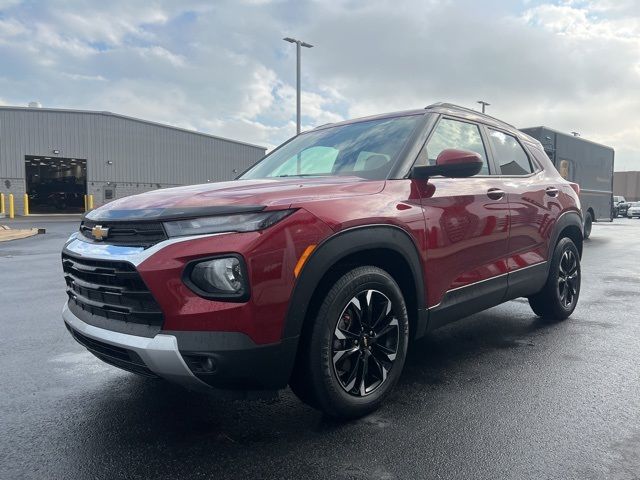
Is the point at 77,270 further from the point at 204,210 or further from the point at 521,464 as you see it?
the point at 521,464

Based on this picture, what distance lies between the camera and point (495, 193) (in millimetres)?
3760

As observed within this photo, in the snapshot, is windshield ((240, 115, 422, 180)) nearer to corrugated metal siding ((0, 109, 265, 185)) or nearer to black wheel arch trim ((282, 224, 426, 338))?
black wheel arch trim ((282, 224, 426, 338))

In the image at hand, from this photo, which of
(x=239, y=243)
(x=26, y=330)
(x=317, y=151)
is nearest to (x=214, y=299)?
(x=239, y=243)

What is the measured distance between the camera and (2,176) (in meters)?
33.2

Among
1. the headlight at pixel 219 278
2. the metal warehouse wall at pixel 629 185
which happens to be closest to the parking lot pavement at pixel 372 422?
the headlight at pixel 219 278

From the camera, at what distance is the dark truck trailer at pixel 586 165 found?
12883 mm

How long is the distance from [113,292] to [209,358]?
0.62 metres

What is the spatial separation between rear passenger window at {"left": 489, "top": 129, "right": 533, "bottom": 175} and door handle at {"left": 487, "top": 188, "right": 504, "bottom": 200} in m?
0.37

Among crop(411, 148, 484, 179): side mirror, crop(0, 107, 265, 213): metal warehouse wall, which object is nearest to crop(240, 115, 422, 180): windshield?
crop(411, 148, 484, 179): side mirror

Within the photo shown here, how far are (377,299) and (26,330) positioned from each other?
3661mm

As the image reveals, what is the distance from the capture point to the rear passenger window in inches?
164

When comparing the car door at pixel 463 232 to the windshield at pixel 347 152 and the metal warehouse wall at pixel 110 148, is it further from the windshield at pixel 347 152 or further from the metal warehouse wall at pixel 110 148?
the metal warehouse wall at pixel 110 148

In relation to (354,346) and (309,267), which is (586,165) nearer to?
(354,346)

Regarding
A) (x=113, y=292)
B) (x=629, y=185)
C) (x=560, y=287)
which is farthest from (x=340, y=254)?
(x=629, y=185)
